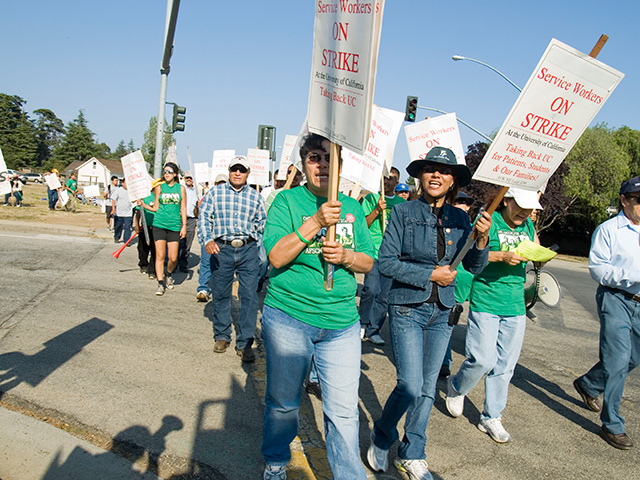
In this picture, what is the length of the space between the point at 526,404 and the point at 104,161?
103m

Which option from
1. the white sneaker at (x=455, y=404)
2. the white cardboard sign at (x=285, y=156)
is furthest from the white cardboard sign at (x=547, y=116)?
the white cardboard sign at (x=285, y=156)

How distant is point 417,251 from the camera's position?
11.0 ft

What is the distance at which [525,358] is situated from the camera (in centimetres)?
652

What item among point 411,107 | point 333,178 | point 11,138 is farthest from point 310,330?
point 11,138

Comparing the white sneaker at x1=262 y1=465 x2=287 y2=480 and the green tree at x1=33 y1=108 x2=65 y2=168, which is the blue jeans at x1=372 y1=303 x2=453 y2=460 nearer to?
the white sneaker at x1=262 y1=465 x2=287 y2=480

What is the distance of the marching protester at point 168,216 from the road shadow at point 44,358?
Answer: 2.49 metres

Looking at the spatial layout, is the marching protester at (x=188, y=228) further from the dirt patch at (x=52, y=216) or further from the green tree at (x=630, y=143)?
the green tree at (x=630, y=143)

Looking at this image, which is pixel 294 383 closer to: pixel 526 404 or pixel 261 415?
pixel 261 415

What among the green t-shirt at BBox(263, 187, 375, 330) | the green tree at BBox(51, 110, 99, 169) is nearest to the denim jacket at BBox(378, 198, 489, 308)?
the green t-shirt at BBox(263, 187, 375, 330)

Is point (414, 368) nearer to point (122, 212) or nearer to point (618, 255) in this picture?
point (618, 255)

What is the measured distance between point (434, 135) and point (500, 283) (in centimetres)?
214

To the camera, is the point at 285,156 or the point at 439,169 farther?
the point at 285,156

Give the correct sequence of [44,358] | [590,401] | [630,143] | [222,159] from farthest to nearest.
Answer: [630,143], [222,159], [590,401], [44,358]

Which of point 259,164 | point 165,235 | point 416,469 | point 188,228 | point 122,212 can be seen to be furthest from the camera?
point 122,212
